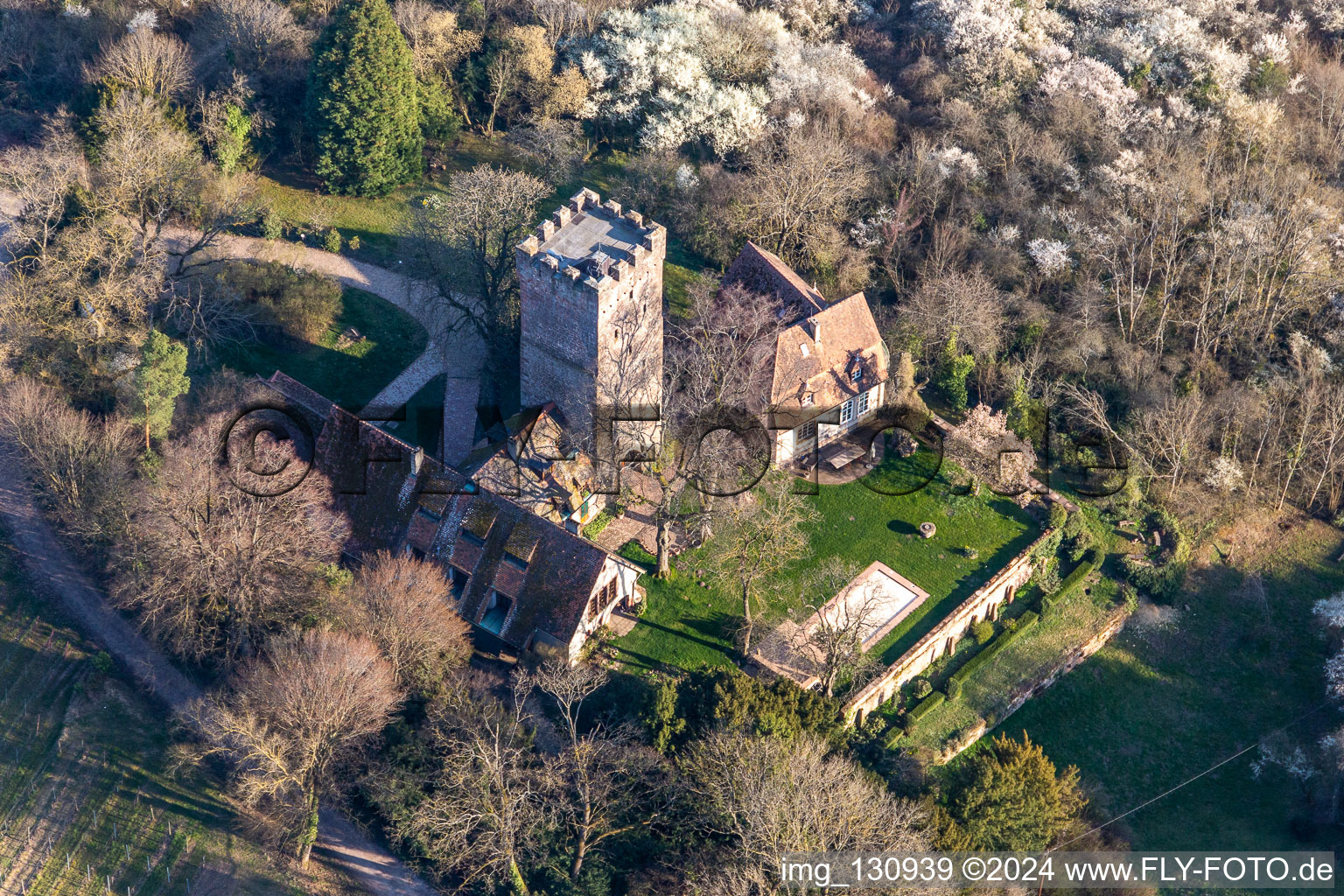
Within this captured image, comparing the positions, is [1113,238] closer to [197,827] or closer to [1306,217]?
[1306,217]

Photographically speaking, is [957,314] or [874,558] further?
[957,314]

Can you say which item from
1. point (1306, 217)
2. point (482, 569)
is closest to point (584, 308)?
point (482, 569)

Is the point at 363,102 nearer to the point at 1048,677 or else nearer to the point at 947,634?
the point at 947,634

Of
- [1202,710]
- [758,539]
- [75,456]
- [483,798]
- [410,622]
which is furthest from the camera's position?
[1202,710]

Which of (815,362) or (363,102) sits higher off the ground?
(815,362)

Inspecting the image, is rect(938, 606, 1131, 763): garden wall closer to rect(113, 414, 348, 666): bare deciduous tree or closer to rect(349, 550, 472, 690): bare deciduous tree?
rect(349, 550, 472, 690): bare deciduous tree

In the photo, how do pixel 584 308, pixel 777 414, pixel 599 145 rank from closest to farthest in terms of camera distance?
pixel 584 308 < pixel 777 414 < pixel 599 145

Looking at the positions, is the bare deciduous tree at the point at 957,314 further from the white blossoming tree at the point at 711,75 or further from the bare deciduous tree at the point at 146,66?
the bare deciduous tree at the point at 146,66

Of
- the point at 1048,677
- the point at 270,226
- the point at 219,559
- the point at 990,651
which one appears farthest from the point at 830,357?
the point at 270,226
